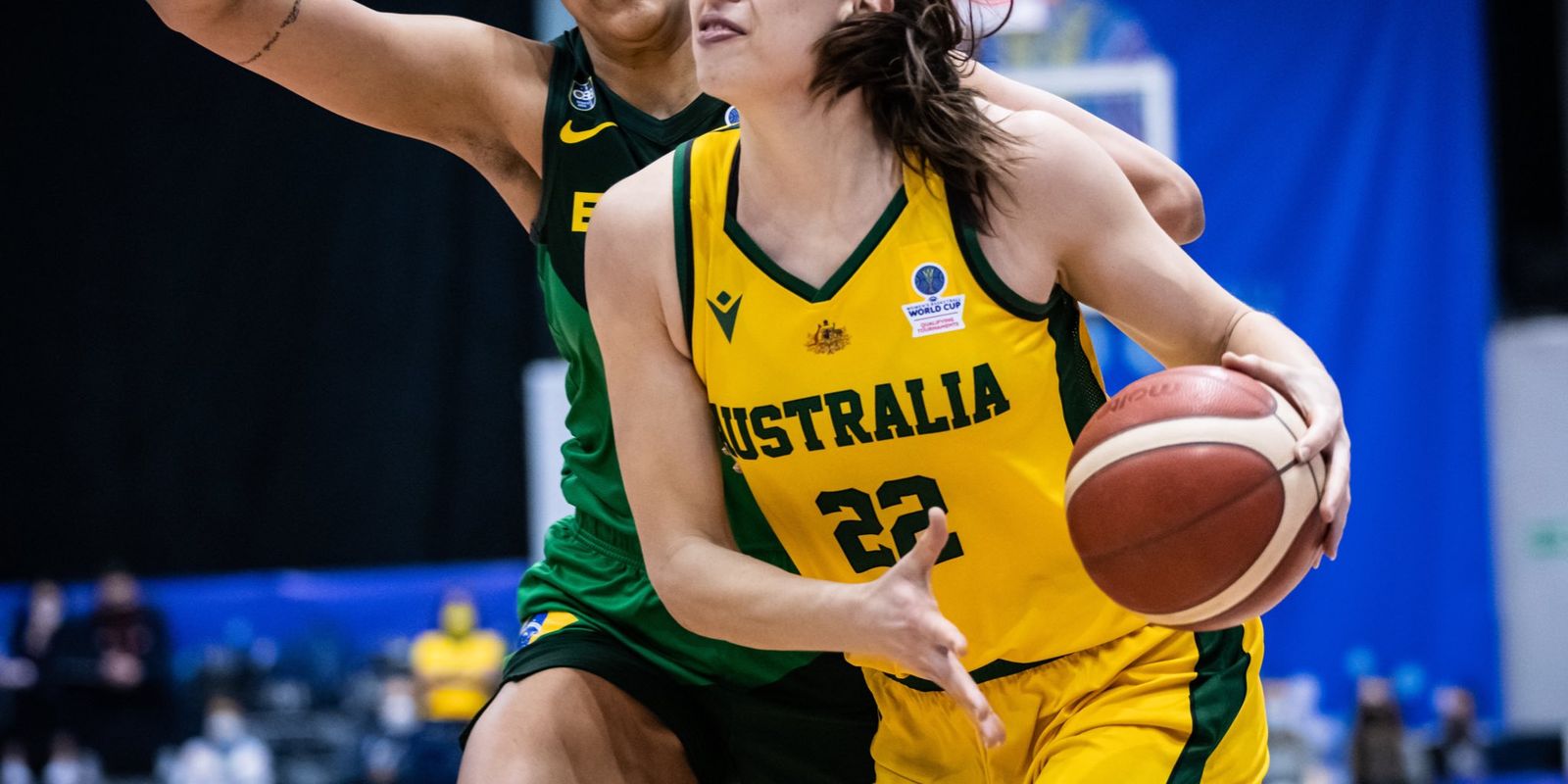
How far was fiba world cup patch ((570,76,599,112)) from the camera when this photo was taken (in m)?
3.71

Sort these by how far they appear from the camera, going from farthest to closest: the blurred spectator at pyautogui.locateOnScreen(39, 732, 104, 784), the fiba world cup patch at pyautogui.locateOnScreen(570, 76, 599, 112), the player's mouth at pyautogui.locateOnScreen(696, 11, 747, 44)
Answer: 1. the blurred spectator at pyautogui.locateOnScreen(39, 732, 104, 784)
2. the fiba world cup patch at pyautogui.locateOnScreen(570, 76, 599, 112)
3. the player's mouth at pyautogui.locateOnScreen(696, 11, 747, 44)

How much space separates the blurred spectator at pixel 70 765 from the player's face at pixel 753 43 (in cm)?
1092

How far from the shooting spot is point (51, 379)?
15.1m

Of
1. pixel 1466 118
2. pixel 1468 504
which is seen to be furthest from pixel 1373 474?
pixel 1466 118

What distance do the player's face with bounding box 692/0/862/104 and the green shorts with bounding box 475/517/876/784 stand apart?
1.21m

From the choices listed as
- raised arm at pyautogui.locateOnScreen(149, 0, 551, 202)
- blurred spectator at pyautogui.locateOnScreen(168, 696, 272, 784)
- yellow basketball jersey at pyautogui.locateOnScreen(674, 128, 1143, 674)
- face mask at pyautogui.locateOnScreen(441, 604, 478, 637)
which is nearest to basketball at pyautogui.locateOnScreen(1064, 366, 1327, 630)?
yellow basketball jersey at pyautogui.locateOnScreen(674, 128, 1143, 674)

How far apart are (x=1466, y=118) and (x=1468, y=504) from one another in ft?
9.05

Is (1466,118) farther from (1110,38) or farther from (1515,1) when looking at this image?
(1110,38)

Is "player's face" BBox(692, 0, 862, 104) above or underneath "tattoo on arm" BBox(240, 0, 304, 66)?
underneath

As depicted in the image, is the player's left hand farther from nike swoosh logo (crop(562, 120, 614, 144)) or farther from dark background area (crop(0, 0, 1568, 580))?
dark background area (crop(0, 0, 1568, 580))

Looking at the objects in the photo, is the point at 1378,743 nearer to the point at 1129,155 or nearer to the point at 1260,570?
the point at 1129,155

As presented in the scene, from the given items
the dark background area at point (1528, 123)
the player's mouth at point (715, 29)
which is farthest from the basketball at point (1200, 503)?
the dark background area at point (1528, 123)

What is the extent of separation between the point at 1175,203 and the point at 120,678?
36.1ft

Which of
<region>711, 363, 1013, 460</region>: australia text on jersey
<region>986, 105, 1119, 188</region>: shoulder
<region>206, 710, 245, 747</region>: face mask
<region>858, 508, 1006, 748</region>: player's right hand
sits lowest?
<region>206, 710, 245, 747</region>: face mask
